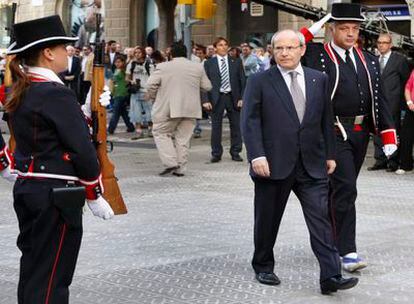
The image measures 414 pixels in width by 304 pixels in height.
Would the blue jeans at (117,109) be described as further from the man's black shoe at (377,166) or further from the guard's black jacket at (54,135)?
the guard's black jacket at (54,135)

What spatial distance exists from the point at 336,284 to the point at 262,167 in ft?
2.96

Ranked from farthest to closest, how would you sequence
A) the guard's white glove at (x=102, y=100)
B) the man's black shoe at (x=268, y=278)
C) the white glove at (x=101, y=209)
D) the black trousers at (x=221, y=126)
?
the black trousers at (x=221, y=126), the guard's white glove at (x=102, y=100), the man's black shoe at (x=268, y=278), the white glove at (x=101, y=209)

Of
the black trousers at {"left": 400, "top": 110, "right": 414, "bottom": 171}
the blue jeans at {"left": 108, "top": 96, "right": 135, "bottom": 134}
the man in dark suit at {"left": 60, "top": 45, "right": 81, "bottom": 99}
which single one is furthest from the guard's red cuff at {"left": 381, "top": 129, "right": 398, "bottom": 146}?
the man in dark suit at {"left": 60, "top": 45, "right": 81, "bottom": 99}

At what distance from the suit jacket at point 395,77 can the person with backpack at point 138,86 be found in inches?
282

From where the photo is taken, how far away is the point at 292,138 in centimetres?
649

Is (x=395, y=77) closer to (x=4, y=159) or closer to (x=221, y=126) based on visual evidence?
(x=221, y=126)

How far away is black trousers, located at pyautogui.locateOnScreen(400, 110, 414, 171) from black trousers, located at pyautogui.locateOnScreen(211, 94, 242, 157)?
2557mm

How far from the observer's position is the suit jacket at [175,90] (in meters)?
13.1

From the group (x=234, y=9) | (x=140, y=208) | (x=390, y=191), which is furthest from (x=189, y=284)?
(x=234, y=9)

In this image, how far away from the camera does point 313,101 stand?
6551mm

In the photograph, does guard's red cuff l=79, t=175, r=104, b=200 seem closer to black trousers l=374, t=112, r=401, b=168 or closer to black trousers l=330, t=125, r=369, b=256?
black trousers l=330, t=125, r=369, b=256

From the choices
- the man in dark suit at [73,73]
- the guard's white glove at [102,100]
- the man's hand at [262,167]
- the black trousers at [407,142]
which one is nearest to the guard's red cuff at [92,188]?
the man's hand at [262,167]

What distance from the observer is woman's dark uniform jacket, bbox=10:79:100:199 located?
4602mm

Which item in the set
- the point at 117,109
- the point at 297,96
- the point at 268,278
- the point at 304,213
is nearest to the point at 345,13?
the point at 297,96
